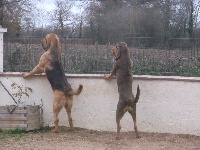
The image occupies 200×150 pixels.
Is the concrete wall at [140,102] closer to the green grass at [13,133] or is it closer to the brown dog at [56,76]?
the brown dog at [56,76]

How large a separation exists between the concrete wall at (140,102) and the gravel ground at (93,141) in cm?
19

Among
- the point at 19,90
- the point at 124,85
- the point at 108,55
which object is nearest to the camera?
the point at 124,85

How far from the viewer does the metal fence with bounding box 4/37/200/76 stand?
36.5ft

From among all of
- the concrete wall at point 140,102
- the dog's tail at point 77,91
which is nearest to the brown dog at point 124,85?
the concrete wall at point 140,102

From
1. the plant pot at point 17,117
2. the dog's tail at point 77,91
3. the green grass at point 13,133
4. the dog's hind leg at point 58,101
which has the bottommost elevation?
the green grass at point 13,133

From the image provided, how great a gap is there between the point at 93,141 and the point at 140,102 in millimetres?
1264

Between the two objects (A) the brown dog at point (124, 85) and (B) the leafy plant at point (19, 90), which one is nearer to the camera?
(A) the brown dog at point (124, 85)

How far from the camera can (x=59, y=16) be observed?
22.5 metres

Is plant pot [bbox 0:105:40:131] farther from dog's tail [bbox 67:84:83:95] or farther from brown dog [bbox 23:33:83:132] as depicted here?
dog's tail [bbox 67:84:83:95]

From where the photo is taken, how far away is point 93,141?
8156 millimetres

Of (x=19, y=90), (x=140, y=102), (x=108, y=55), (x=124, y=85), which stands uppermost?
(x=108, y=55)

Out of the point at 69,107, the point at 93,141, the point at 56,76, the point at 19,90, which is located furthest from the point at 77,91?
the point at 19,90

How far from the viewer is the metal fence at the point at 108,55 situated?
36.5ft

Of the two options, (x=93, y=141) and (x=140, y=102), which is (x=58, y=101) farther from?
(x=140, y=102)
